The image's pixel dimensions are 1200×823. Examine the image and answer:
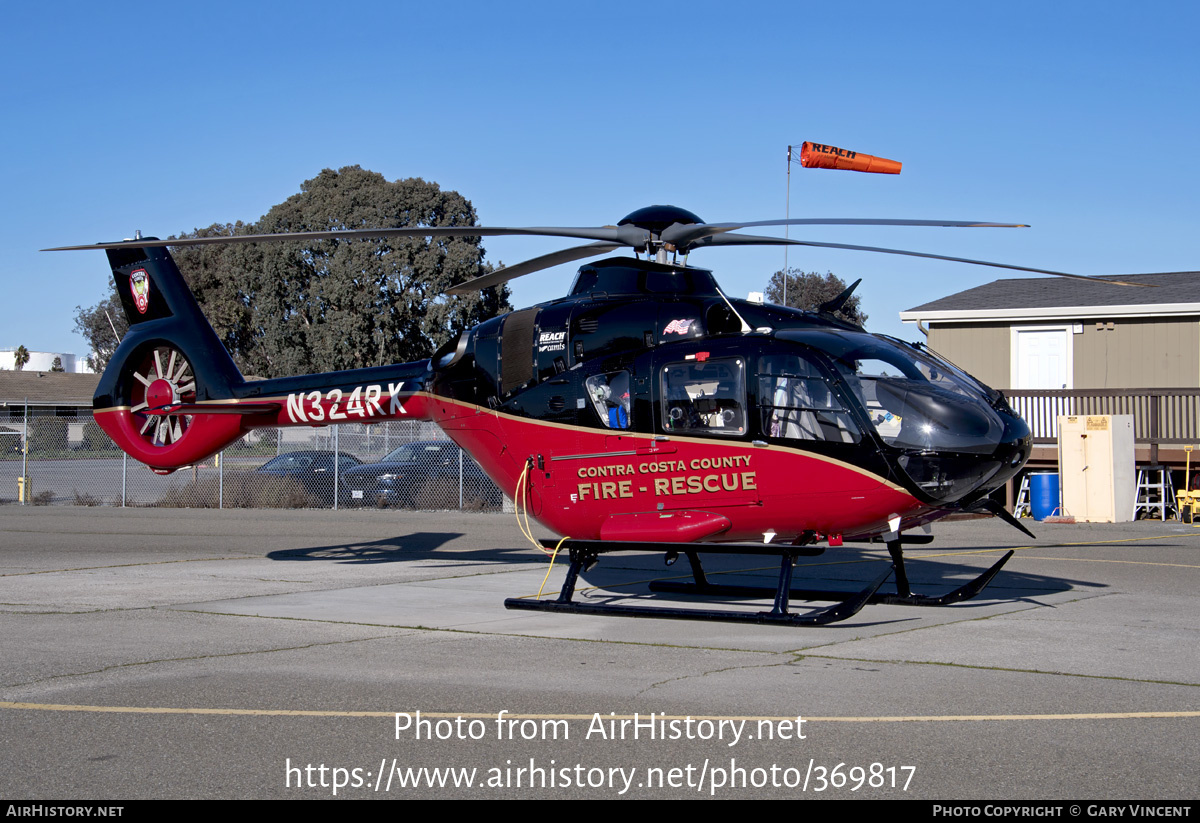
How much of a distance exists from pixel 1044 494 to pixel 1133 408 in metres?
3.13

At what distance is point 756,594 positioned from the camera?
11320mm

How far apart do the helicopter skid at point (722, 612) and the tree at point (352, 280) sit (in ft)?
125

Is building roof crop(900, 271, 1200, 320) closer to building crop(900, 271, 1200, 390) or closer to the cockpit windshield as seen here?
building crop(900, 271, 1200, 390)

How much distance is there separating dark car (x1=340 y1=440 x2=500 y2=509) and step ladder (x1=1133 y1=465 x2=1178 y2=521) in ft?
43.6

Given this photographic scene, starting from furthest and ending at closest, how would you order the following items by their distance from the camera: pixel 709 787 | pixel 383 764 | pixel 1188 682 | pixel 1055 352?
pixel 1055 352 → pixel 1188 682 → pixel 383 764 → pixel 709 787

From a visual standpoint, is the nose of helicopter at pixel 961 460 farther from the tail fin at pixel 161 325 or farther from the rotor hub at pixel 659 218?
the tail fin at pixel 161 325

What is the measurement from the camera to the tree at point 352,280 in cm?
4900

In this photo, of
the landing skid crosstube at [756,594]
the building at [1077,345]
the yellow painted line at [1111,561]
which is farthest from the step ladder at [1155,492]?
the landing skid crosstube at [756,594]

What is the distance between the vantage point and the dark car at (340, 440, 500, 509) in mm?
24812

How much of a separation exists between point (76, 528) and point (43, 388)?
164 feet

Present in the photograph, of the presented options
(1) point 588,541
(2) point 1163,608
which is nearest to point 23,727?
(1) point 588,541

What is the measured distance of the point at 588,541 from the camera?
10.7m

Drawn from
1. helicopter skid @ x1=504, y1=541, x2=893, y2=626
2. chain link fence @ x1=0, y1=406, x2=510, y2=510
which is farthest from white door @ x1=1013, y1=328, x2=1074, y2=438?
helicopter skid @ x1=504, y1=541, x2=893, y2=626
